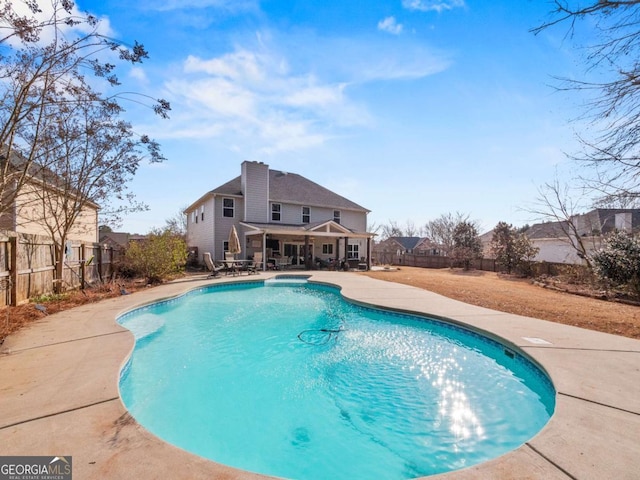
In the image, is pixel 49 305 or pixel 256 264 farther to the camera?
pixel 256 264

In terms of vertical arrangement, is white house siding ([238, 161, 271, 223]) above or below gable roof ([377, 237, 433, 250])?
above

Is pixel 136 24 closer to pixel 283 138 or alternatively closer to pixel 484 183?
pixel 283 138

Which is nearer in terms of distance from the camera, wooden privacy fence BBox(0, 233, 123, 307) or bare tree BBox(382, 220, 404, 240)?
wooden privacy fence BBox(0, 233, 123, 307)

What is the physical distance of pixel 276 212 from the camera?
23.0m

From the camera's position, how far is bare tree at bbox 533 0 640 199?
413 cm

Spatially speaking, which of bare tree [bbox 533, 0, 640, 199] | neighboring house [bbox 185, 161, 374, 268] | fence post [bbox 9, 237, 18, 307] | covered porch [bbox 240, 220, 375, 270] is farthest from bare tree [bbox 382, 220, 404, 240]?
fence post [bbox 9, 237, 18, 307]

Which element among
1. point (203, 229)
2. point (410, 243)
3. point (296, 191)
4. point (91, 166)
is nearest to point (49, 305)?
point (91, 166)

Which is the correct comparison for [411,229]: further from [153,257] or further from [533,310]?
[153,257]

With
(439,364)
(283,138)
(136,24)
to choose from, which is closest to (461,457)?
(439,364)

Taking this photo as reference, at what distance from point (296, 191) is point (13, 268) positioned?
18.8 metres

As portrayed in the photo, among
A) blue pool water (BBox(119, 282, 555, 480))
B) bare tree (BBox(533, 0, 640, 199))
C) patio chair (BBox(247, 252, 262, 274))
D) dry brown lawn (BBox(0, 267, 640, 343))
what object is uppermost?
bare tree (BBox(533, 0, 640, 199))

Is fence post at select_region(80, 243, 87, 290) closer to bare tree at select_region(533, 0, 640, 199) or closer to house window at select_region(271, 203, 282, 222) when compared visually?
house window at select_region(271, 203, 282, 222)

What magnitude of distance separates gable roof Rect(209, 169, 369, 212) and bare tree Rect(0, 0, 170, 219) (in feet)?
50.3

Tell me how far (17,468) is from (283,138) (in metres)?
13.4
